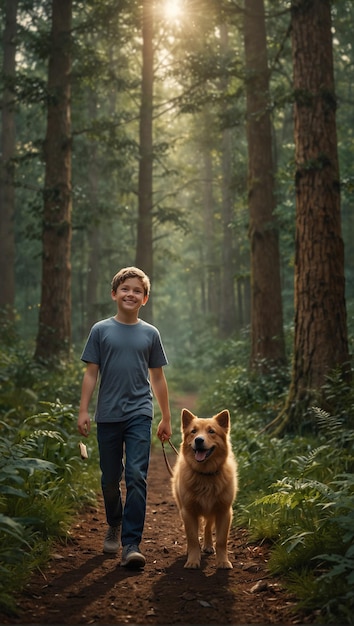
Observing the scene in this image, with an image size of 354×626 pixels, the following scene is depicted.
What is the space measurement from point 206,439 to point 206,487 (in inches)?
16.3

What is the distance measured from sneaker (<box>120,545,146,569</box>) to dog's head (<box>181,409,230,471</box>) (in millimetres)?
876

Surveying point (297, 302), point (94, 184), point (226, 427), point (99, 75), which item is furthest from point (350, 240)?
point (226, 427)

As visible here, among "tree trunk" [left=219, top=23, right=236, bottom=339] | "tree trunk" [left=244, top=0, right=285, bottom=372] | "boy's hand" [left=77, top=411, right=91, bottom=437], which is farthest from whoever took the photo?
"tree trunk" [left=219, top=23, right=236, bottom=339]

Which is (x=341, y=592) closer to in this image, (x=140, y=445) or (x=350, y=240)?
(x=140, y=445)

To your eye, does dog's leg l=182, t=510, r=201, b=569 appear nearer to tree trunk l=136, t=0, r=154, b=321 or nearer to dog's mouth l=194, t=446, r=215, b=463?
dog's mouth l=194, t=446, r=215, b=463

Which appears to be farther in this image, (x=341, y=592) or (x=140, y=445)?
(x=140, y=445)

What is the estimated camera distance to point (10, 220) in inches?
915

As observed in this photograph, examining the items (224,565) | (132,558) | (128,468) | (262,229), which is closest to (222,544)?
(224,565)

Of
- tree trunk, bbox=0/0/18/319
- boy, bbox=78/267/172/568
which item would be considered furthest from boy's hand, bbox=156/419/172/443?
tree trunk, bbox=0/0/18/319

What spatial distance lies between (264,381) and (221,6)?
8142 millimetres

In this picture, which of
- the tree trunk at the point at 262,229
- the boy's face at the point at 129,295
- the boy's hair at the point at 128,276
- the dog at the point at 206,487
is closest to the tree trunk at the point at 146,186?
the tree trunk at the point at 262,229

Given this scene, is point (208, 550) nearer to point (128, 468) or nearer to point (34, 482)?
point (128, 468)

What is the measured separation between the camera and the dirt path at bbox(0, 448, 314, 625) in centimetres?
402

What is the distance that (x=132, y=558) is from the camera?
4.95 meters
